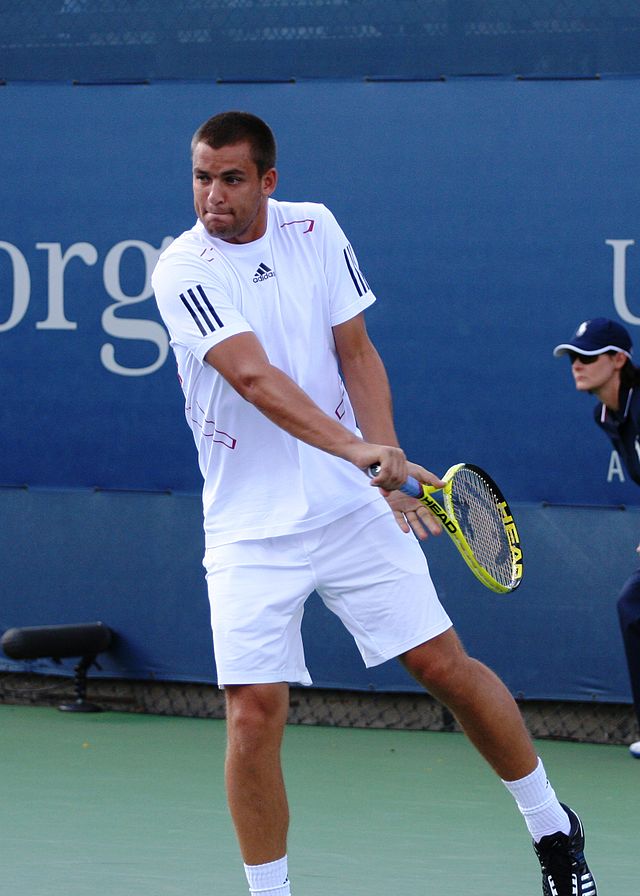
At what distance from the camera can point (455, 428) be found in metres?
5.60

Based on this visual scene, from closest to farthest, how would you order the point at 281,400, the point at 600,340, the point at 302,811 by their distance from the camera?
the point at 281,400 < the point at 302,811 < the point at 600,340

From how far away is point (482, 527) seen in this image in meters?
3.72

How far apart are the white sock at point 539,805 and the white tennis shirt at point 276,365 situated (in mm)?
640

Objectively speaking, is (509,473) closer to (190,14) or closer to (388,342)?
(388,342)

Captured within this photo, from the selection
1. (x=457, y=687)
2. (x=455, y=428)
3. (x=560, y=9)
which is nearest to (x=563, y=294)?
(x=455, y=428)

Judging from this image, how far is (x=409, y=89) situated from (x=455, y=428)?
3.59ft

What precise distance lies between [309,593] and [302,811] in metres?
1.54

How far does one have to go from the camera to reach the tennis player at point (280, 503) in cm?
330

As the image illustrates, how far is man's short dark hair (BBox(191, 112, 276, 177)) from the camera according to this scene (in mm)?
3328

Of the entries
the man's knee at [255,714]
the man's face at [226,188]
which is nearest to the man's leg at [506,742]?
the man's knee at [255,714]

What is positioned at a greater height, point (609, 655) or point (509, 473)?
point (509, 473)

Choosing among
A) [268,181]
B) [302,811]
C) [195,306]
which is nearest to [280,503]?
[195,306]

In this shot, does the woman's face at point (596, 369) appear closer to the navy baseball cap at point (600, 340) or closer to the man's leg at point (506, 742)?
the navy baseball cap at point (600, 340)

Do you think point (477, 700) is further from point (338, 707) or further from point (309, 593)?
point (338, 707)
